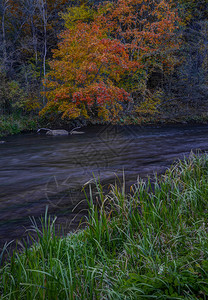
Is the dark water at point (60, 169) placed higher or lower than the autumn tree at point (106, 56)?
lower

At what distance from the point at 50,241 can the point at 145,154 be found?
8327 millimetres

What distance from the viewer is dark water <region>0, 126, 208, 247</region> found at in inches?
204

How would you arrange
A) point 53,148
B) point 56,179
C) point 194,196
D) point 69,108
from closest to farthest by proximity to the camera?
point 194,196, point 56,179, point 53,148, point 69,108

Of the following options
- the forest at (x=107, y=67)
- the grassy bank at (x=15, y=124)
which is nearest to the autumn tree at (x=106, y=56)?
the forest at (x=107, y=67)

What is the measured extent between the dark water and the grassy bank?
170cm

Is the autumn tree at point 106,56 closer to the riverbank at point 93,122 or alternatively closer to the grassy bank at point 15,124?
the riverbank at point 93,122

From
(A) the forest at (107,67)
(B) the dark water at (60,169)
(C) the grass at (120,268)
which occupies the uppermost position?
(A) the forest at (107,67)

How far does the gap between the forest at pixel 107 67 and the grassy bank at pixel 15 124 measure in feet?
0.22

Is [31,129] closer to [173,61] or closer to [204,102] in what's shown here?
[173,61]

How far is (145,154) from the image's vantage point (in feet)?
36.0

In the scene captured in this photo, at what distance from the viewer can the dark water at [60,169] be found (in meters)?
5.17

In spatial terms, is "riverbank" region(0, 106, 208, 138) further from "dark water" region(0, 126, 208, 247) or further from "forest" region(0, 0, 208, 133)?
"dark water" region(0, 126, 208, 247)

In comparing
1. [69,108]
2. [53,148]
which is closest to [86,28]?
[69,108]

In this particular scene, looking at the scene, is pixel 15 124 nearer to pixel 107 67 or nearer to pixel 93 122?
pixel 93 122
